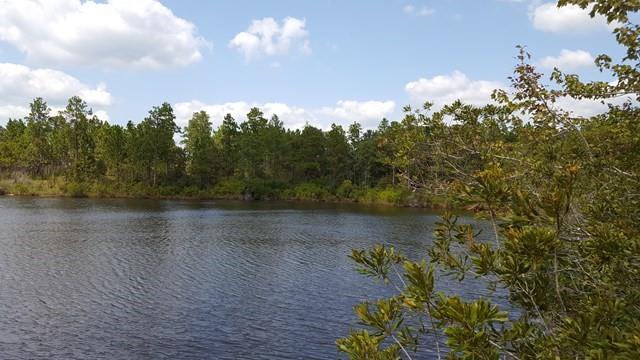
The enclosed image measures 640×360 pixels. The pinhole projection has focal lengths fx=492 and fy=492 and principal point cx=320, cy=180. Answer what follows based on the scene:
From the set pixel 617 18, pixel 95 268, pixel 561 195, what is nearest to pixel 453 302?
pixel 561 195

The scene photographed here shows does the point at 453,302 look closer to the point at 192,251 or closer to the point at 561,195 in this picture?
the point at 561,195

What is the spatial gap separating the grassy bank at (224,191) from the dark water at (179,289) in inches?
1697

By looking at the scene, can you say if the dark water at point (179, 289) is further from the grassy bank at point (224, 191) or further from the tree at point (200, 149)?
the tree at point (200, 149)

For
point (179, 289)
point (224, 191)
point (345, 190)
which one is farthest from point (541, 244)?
point (224, 191)

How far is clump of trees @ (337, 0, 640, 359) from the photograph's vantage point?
422cm

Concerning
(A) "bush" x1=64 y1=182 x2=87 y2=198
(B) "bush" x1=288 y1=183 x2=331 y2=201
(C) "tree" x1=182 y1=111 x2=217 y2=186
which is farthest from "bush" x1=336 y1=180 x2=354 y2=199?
(A) "bush" x1=64 y1=182 x2=87 y2=198

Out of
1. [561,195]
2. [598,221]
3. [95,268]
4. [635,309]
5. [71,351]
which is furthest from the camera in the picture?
[95,268]

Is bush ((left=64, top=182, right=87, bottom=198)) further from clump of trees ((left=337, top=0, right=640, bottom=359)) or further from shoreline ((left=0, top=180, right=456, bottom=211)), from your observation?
clump of trees ((left=337, top=0, right=640, bottom=359))

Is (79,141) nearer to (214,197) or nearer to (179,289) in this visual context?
(214,197)

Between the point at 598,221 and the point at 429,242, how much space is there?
3819cm

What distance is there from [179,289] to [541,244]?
2543 cm

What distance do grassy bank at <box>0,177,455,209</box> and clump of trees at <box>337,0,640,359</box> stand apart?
82.7 metres

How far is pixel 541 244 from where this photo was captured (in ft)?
13.2

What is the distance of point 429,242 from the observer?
43156 mm
